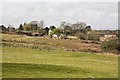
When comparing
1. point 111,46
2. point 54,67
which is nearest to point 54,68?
point 54,67

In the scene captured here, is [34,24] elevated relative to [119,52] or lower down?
elevated

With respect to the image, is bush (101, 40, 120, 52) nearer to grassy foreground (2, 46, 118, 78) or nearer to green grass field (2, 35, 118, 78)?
green grass field (2, 35, 118, 78)

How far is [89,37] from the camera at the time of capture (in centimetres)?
9450

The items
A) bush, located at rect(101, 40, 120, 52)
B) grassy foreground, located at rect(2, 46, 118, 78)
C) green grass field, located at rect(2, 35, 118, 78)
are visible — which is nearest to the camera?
grassy foreground, located at rect(2, 46, 118, 78)

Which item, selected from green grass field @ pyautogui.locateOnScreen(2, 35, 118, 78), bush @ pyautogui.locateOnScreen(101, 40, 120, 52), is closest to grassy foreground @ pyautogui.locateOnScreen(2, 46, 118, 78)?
green grass field @ pyautogui.locateOnScreen(2, 35, 118, 78)

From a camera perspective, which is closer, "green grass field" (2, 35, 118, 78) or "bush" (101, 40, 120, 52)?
"green grass field" (2, 35, 118, 78)

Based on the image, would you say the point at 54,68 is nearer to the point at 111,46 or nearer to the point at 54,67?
the point at 54,67

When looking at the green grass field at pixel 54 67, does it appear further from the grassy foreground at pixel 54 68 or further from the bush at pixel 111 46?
the bush at pixel 111 46

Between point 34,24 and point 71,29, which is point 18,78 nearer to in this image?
point 71,29

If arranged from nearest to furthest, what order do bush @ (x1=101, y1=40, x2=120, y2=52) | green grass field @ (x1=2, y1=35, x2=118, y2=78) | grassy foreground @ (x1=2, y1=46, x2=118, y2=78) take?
1. grassy foreground @ (x1=2, y1=46, x2=118, y2=78)
2. green grass field @ (x1=2, y1=35, x2=118, y2=78)
3. bush @ (x1=101, y1=40, x2=120, y2=52)

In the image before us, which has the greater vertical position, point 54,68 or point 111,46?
point 111,46

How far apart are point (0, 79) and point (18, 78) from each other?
1.19m

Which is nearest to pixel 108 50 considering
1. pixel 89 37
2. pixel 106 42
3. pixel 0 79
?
pixel 106 42

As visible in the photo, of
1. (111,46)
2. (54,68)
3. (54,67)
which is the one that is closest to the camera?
(54,68)
